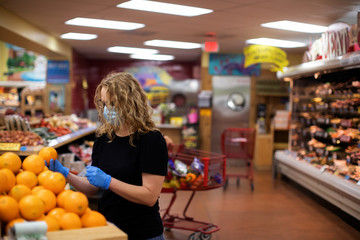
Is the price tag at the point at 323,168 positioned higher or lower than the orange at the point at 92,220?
lower

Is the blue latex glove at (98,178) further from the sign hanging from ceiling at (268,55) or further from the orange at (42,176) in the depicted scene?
the sign hanging from ceiling at (268,55)

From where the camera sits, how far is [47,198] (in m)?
1.90

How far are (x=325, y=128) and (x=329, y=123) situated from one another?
0.38 metres

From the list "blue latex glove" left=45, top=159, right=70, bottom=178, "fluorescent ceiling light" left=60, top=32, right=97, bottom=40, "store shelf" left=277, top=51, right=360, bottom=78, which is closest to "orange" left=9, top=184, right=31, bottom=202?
"blue latex glove" left=45, top=159, right=70, bottom=178

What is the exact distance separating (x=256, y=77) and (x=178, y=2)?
19.3 ft

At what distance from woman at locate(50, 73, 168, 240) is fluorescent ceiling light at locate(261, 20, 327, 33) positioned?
16.2ft

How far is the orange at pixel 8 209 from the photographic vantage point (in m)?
1.74

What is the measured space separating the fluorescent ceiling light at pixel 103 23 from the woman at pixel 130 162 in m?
4.91

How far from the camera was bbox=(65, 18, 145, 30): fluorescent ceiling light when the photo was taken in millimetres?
6953

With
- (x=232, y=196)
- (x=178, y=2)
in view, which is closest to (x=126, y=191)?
(x=178, y=2)

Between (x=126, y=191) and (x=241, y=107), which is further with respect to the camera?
(x=241, y=107)

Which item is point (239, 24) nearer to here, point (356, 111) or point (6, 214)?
point (356, 111)

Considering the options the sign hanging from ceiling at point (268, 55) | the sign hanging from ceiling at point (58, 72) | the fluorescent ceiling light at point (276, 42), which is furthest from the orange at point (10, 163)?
the sign hanging from ceiling at point (58, 72)

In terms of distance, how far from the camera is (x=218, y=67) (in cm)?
1079
